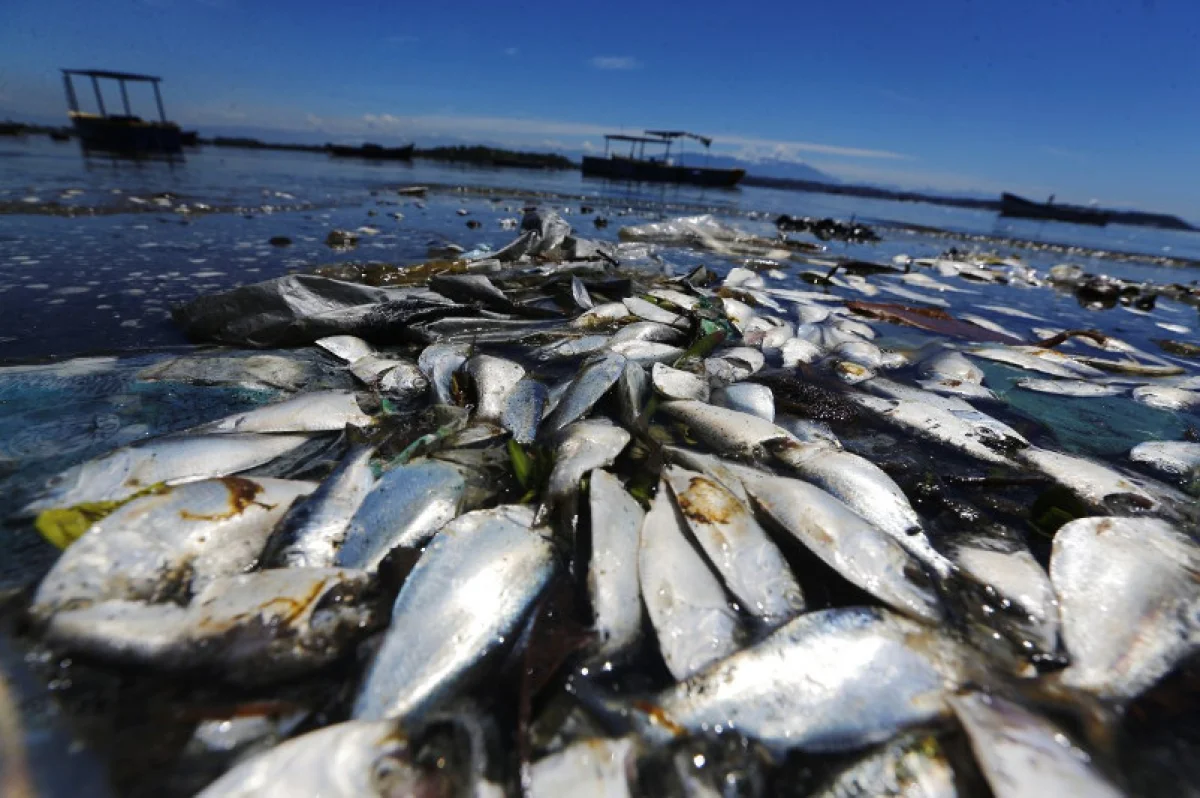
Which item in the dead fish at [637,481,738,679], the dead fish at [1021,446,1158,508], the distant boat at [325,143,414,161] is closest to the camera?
the dead fish at [637,481,738,679]

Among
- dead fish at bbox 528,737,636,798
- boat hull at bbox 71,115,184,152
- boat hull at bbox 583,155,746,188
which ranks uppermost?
boat hull at bbox 583,155,746,188

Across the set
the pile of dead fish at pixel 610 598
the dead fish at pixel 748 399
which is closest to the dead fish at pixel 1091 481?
the pile of dead fish at pixel 610 598

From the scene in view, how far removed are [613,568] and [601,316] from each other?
2.77 metres

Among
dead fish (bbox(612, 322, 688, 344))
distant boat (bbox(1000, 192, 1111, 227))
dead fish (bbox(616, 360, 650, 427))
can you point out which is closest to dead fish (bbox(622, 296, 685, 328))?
dead fish (bbox(612, 322, 688, 344))

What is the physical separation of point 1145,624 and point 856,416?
5.22 ft

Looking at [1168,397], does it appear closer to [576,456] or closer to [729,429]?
[729,429]

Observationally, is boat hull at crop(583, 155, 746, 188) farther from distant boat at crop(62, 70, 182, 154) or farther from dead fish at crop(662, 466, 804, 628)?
dead fish at crop(662, 466, 804, 628)

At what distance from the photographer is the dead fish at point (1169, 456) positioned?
2457 mm

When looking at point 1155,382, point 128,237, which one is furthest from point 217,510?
point 128,237

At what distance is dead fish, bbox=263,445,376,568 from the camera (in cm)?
155

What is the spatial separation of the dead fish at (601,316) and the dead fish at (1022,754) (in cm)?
322

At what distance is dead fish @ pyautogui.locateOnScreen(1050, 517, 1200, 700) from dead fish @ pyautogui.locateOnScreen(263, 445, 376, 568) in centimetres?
205

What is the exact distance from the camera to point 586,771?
1.04 metres

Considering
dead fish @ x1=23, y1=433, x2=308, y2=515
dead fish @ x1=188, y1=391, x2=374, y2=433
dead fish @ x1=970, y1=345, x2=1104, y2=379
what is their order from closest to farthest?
dead fish @ x1=23, y1=433, x2=308, y2=515, dead fish @ x1=188, y1=391, x2=374, y2=433, dead fish @ x1=970, y1=345, x2=1104, y2=379
